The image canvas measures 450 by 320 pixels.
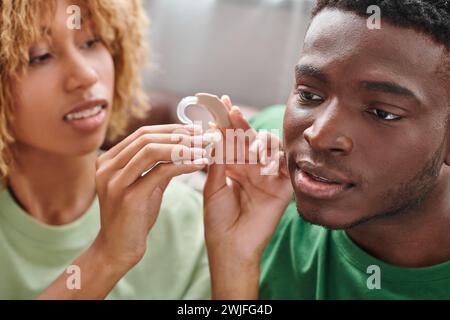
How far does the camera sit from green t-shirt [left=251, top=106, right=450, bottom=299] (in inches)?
34.6

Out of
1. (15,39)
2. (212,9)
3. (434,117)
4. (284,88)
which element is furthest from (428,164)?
(212,9)

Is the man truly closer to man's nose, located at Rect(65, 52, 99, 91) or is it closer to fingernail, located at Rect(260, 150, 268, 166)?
fingernail, located at Rect(260, 150, 268, 166)

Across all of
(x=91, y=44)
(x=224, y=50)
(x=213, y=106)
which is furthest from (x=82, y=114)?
(x=224, y=50)

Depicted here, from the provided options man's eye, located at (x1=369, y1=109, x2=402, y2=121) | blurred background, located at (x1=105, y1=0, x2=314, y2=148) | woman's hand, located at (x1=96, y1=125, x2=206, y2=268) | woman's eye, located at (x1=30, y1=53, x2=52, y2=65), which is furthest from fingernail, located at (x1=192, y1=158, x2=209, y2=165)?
blurred background, located at (x1=105, y1=0, x2=314, y2=148)

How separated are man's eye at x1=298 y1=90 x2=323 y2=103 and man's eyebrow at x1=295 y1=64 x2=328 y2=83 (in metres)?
0.03

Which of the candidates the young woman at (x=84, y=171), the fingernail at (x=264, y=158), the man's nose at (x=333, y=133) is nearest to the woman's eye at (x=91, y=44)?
the young woman at (x=84, y=171)

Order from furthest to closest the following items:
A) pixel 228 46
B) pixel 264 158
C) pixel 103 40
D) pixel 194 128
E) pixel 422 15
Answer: pixel 228 46 < pixel 103 40 < pixel 264 158 < pixel 194 128 < pixel 422 15

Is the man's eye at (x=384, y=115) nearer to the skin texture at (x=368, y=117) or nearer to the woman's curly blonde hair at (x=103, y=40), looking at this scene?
the skin texture at (x=368, y=117)

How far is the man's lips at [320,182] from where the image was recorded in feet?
2.51

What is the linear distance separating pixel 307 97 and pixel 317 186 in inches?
4.7

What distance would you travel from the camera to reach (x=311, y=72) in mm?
775

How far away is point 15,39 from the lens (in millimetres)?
962

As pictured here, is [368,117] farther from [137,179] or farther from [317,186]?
[137,179]

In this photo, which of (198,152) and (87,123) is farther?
(87,123)
